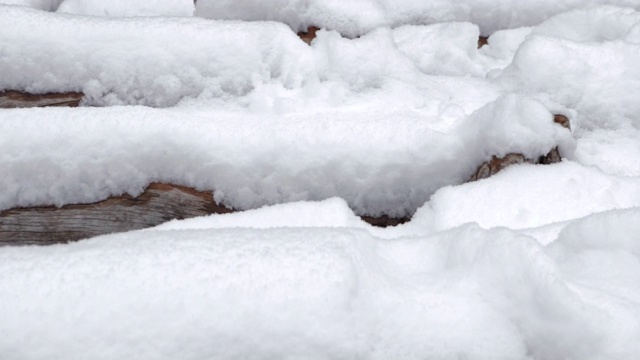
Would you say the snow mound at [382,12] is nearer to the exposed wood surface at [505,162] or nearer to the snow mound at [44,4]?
the snow mound at [44,4]

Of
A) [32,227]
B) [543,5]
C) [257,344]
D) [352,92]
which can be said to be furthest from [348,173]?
[543,5]

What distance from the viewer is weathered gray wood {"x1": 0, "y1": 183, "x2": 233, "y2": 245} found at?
Answer: 3.09 m

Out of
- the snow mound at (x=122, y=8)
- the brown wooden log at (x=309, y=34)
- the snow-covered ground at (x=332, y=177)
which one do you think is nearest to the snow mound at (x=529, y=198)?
the snow-covered ground at (x=332, y=177)

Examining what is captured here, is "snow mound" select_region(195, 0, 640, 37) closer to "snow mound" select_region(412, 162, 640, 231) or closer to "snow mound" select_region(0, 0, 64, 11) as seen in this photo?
"snow mound" select_region(0, 0, 64, 11)

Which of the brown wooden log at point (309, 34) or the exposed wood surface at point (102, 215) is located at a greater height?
the brown wooden log at point (309, 34)

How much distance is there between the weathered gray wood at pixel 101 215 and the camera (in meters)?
3.09

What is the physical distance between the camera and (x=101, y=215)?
3.10 m

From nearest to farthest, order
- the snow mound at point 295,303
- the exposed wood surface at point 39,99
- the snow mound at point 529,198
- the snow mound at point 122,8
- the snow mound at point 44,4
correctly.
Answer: the snow mound at point 295,303, the snow mound at point 529,198, the exposed wood surface at point 39,99, the snow mound at point 122,8, the snow mound at point 44,4

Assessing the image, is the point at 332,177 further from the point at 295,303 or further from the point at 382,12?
the point at 382,12

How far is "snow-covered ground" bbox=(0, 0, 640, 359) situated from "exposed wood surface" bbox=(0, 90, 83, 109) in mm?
50

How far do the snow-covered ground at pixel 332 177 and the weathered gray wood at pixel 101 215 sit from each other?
0.07 meters

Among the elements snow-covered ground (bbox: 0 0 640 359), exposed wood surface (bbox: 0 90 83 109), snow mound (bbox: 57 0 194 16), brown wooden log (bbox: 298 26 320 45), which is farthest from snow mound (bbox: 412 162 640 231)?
snow mound (bbox: 57 0 194 16)

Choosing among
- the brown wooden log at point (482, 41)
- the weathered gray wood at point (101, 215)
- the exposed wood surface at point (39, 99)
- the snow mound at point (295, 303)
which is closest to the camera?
the snow mound at point (295, 303)

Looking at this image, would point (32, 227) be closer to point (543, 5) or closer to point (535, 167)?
point (535, 167)
